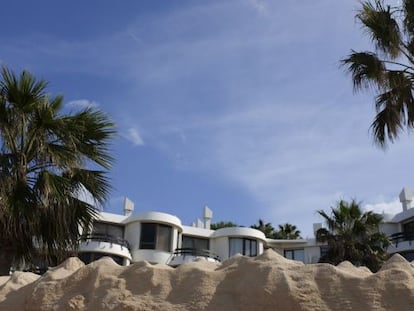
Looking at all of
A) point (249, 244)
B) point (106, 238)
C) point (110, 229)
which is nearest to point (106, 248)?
point (106, 238)

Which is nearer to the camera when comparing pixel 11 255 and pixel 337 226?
pixel 11 255

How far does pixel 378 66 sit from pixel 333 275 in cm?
917

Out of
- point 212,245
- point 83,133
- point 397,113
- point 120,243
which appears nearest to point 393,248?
point 212,245

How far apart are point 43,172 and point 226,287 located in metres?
6.11

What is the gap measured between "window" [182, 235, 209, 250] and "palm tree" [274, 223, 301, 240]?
11453mm

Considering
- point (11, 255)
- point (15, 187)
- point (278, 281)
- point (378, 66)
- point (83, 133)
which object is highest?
point (378, 66)

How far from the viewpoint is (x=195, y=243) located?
34219mm

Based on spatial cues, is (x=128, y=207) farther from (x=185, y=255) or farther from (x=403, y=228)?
(x=403, y=228)

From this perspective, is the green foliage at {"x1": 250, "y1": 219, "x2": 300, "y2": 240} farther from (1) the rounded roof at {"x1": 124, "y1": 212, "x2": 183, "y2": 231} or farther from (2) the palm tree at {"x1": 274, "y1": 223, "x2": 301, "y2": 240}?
(1) the rounded roof at {"x1": 124, "y1": 212, "x2": 183, "y2": 231}

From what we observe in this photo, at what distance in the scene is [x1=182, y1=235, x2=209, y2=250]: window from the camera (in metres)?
33.9

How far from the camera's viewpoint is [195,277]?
485 centimetres

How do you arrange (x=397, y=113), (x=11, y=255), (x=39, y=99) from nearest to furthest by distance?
(x=11, y=255)
(x=39, y=99)
(x=397, y=113)

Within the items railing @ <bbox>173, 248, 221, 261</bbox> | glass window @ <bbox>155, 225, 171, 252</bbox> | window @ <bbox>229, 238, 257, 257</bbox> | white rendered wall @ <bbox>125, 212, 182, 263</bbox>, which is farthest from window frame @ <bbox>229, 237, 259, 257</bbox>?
glass window @ <bbox>155, 225, 171, 252</bbox>

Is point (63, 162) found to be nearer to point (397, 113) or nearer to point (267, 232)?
point (397, 113)
